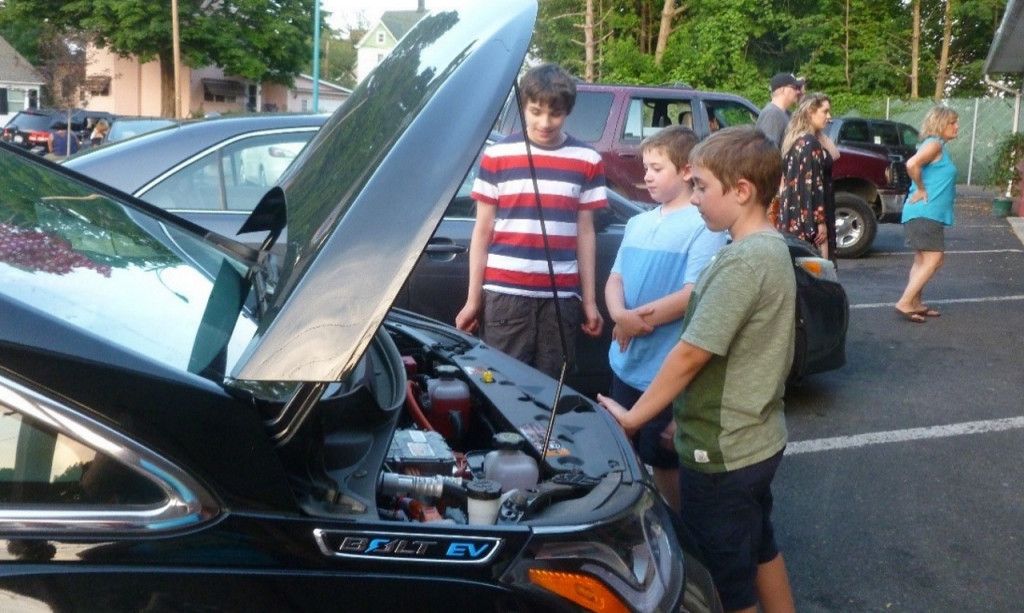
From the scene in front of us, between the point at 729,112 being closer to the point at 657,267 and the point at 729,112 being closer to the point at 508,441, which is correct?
the point at 657,267

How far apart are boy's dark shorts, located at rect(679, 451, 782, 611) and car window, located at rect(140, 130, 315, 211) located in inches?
113

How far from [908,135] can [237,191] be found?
574 inches

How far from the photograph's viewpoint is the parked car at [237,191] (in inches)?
193

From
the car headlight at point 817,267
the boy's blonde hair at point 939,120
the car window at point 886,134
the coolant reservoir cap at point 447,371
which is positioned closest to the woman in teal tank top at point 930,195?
the boy's blonde hair at point 939,120

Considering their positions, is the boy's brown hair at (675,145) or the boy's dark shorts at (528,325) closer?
the boy's brown hair at (675,145)

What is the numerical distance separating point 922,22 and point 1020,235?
2383 cm

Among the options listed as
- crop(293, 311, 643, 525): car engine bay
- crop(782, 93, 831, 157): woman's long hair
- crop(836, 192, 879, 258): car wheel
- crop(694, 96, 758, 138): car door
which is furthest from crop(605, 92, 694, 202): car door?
crop(293, 311, 643, 525): car engine bay

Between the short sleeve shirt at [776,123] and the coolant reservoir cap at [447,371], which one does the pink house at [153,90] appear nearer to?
the short sleeve shirt at [776,123]

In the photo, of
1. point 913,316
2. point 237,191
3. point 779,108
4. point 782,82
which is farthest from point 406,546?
point 913,316

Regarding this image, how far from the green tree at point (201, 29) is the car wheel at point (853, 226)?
3460 centimetres

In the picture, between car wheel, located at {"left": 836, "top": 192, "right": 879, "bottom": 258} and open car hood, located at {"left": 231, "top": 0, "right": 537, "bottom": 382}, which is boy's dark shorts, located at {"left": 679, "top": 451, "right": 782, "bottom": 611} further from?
car wheel, located at {"left": 836, "top": 192, "right": 879, "bottom": 258}

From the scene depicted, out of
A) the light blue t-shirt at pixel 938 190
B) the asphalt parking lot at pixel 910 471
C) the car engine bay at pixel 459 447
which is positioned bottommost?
the asphalt parking lot at pixel 910 471

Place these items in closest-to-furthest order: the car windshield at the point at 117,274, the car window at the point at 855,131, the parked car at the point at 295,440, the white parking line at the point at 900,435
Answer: the parked car at the point at 295,440
the car windshield at the point at 117,274
the white parking line at the point at 900,435
the car window at the point at 855,131

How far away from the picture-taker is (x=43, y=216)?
87.8 inches
